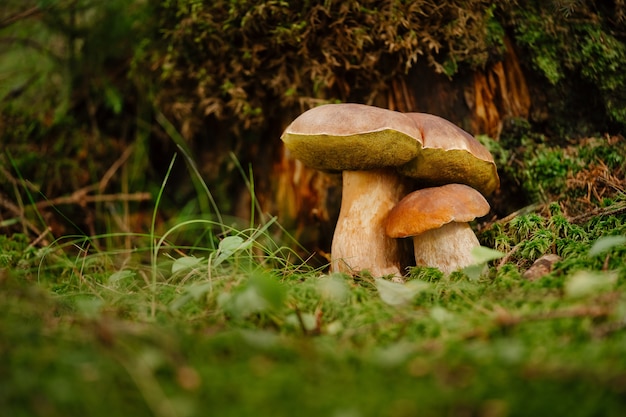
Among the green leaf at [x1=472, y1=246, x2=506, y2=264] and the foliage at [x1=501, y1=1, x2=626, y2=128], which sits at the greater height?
the foliage at [x1=501, y1=1, x2=626, y2=128]

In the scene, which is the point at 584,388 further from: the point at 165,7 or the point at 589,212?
the point at 165,7

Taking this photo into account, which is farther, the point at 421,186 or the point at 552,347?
the point at 421,186

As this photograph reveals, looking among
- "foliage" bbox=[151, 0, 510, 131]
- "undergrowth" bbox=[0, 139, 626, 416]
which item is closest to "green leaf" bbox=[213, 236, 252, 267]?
"undergrowth" bbox=[0, 139, 626, 416]

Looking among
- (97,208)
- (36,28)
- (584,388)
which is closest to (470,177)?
(584,388)

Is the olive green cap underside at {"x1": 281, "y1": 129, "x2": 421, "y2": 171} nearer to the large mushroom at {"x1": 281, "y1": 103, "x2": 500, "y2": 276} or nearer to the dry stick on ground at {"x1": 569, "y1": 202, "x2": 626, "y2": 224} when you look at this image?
the large mushroom at {"x1": 281, "y1": 103, "x2": 500, "y2": 276}

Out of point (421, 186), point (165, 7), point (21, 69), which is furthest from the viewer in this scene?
point (21, 69)

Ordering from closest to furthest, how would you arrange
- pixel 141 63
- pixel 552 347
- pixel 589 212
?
1. pixel 552 347
2. pixel 589 212
3. pixel 141 63

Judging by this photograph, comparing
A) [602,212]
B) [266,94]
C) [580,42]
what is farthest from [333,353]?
[580,42]
